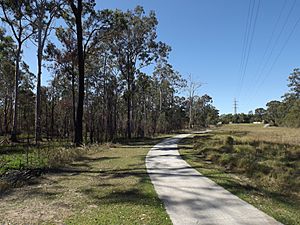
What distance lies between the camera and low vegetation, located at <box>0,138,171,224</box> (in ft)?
15.7

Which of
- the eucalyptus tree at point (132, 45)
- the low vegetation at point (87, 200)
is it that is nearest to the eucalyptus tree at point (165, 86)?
the eucalyptus tree at point (132, 45)

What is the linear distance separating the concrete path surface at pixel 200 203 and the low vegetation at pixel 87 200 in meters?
0.29

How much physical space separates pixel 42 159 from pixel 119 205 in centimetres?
733

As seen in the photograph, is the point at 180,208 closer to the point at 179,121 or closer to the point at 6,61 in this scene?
the point at 6,61

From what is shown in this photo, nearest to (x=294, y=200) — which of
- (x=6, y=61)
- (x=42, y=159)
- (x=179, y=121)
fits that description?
(x=42, y=159)

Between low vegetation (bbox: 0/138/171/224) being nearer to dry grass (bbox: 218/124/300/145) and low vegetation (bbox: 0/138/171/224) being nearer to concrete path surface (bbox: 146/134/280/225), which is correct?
concrete path surface (bbox: 146/134/280/225)

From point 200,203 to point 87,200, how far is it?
2590 mm

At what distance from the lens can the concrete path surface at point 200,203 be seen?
4.56m

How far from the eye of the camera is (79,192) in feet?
22.2

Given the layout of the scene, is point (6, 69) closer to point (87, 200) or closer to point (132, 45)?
point (132, 45)

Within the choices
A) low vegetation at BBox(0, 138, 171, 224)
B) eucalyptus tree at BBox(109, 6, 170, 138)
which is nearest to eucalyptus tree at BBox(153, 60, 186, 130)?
eucalyptus tree at BBox(109, 6, 170, 138)

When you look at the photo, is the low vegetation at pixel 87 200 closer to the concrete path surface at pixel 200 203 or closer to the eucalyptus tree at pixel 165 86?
the concrete path surface at pixel 200 203

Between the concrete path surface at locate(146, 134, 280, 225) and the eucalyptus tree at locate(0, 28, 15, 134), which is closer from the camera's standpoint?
the concrete path surface at locate(146, 134, 280, 225)

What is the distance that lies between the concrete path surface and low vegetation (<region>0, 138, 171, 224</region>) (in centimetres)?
29
